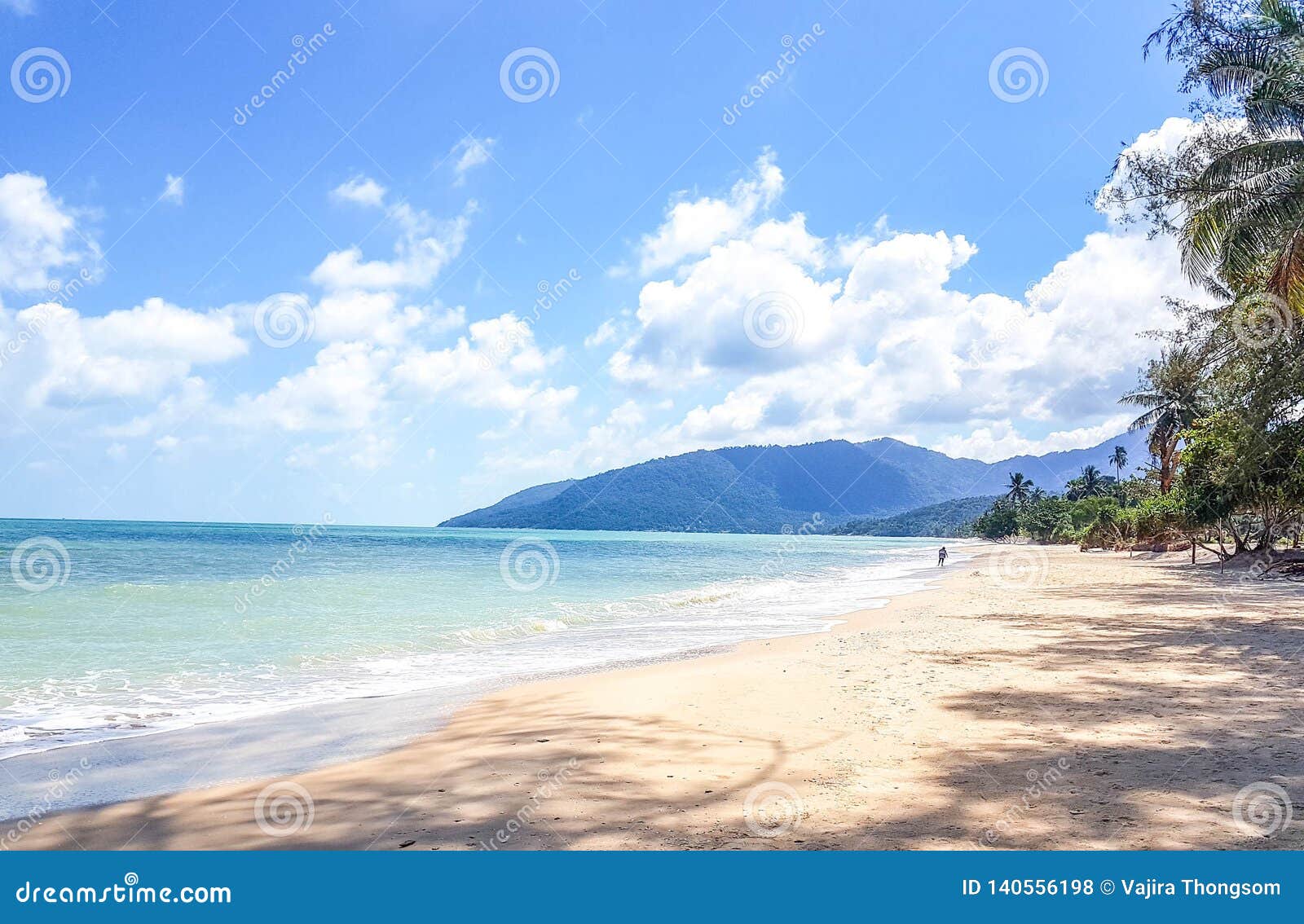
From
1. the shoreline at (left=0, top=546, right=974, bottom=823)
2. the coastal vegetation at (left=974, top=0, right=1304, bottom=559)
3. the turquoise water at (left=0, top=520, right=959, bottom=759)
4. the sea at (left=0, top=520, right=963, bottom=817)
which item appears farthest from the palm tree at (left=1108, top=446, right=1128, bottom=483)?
the shoreline at (left=0, top=546, right=974, bottom=823)

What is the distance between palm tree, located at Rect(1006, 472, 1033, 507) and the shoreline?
128241mm

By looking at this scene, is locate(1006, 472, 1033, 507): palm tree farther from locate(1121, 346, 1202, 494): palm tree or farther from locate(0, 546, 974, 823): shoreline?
locate(0, 546, 974, 823): shoreline

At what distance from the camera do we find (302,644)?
14.2 m

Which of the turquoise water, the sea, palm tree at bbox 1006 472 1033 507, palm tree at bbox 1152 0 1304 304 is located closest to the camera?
the sea

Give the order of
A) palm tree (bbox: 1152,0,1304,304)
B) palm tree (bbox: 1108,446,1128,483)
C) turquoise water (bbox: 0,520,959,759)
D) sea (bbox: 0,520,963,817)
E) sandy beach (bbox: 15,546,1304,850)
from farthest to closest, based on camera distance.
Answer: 1. palm tree (bbox: 1108,446,1128,483)
2. palm tree (bbox: 1152,0,1304,304)
3. turquoise water (bbox: 0,520,959,759)
4. sea (bbox: 0,520,963,817)
5. sandy beach (bbox: 15,546,1304,850)

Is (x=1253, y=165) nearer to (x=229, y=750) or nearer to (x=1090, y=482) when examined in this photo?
(x=229, y=750)

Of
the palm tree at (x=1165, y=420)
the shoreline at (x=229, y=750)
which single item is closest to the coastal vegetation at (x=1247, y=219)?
the shoreline at (x=229, y=750)

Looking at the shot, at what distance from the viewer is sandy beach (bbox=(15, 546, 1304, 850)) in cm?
420

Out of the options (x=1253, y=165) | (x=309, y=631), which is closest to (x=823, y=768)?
(x=309, y=631)

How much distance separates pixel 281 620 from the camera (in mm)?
17469

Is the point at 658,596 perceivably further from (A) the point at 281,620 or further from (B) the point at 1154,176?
(B) the point at 1154,176

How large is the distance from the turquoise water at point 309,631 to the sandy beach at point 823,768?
294 cm

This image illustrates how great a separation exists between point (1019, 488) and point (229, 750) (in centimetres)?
13534

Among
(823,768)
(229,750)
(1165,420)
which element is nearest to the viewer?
(823,768)
